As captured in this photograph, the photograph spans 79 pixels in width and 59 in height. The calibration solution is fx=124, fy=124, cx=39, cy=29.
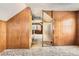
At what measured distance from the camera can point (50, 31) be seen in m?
7.61

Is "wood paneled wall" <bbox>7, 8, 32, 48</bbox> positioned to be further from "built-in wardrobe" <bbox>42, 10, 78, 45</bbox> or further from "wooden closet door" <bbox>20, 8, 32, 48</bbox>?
"built-in wardrobe" <bbox>42, 10, 78, 45</bbox>

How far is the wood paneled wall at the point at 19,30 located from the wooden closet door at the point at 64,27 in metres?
2.13

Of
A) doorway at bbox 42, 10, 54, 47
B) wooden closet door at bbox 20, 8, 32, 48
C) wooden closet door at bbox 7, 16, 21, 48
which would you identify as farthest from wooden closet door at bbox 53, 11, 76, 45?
wooden closet door at bbox 7, 16, 21, 48

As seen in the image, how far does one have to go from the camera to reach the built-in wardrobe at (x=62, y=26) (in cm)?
736

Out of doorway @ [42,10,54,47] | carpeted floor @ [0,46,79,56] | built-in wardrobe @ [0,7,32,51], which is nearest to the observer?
carpeted floor @ [0,46,79,56]

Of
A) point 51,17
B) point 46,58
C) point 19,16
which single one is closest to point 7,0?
point 46,58

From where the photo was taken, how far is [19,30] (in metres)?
5.93

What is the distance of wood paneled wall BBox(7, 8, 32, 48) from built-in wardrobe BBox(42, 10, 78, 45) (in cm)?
177

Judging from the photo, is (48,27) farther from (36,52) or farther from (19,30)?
(36,52)

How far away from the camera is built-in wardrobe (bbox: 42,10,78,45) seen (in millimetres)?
7355

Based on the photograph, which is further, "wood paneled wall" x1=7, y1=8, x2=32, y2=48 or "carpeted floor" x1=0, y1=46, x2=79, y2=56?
"wood paneled wall" x1=7, y1=8, x2=32, y2=48

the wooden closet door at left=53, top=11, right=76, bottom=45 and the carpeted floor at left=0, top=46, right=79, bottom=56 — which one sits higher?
the wooden closet door at left=53, top=11, right=76, bottom=45

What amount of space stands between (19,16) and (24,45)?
140cm

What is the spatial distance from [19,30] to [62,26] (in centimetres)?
278
